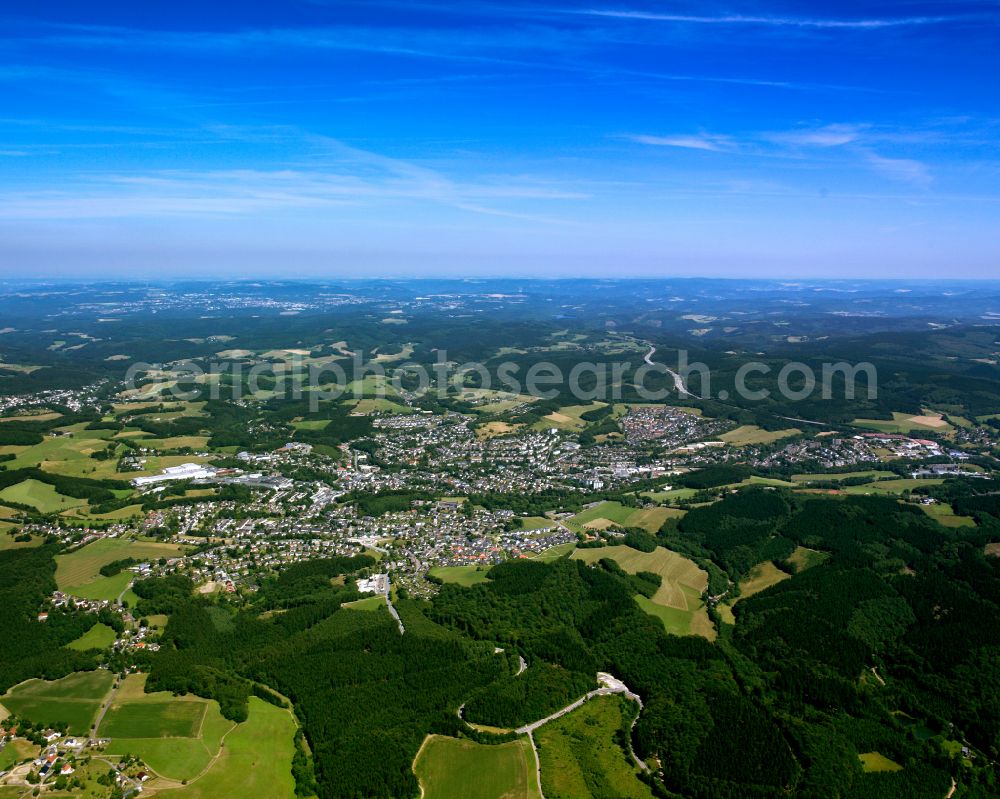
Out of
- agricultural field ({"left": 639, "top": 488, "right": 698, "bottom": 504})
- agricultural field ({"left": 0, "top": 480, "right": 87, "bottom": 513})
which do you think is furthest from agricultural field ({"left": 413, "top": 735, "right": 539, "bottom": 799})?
agricultural field ({"left": 0, "top": 480, "right": 87, "bottom": 513})

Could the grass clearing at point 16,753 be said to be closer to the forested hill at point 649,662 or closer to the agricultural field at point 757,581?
the forested hill at point 649,662

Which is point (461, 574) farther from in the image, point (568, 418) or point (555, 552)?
point (568, 418)

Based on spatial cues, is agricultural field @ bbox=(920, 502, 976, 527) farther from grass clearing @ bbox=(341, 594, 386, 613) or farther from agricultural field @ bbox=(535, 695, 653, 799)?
grass clearing @ bbox=(341, 594, 386, 613)

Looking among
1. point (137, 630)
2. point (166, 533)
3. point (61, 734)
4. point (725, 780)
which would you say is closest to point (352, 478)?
point (166, 533)

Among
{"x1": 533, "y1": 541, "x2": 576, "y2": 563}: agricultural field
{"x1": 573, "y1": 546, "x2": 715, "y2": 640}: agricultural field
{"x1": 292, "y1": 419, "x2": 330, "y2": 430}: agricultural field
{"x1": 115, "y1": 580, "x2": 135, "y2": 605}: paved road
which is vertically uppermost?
{"x1": 292, "y1": 419, "x2": 330, "y2": 430}: agricultural field

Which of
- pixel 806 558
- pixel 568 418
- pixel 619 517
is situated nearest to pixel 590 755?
pixel 806 558

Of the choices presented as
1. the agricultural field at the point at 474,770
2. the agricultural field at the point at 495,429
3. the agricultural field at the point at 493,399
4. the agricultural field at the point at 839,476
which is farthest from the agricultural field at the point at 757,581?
the agricultural field at the point at 493,399

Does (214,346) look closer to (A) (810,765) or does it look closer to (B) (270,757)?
(B) (270,757)
